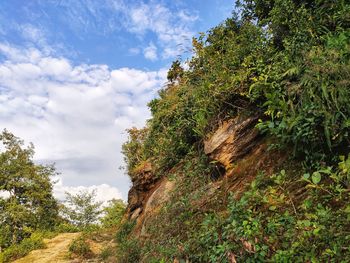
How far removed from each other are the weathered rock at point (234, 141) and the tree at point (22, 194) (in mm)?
18619

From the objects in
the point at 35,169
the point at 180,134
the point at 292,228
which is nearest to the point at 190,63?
the point at 180,134

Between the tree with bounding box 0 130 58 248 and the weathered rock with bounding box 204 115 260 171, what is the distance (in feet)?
61.1

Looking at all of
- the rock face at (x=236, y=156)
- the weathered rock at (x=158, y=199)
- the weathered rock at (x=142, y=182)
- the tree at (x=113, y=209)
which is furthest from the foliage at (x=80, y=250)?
the tree at (x=113, y=209)

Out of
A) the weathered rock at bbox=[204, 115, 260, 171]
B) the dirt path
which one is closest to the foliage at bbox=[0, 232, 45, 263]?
the dirt path

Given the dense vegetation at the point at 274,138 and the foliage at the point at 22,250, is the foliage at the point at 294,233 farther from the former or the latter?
the foliage at the point at 22,250

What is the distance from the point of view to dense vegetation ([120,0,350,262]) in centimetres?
234

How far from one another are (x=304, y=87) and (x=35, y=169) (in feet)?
75.5

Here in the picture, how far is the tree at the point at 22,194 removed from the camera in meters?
19.2

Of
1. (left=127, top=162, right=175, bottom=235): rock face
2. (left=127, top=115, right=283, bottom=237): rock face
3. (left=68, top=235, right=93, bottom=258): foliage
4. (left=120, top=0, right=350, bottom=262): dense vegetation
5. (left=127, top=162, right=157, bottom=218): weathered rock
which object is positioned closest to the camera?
(left=120, top=0, right=350, bottom=262): dense vegetation

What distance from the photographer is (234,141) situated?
4852 mm

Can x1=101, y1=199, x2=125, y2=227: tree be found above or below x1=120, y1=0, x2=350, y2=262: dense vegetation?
above

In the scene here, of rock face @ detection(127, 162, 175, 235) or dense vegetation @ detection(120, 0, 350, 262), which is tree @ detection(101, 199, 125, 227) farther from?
dense vegetation @ detection(120, 0, 350, 262)

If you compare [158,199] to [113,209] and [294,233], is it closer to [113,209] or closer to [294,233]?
[294,233]

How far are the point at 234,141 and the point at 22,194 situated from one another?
2102 centimetres
